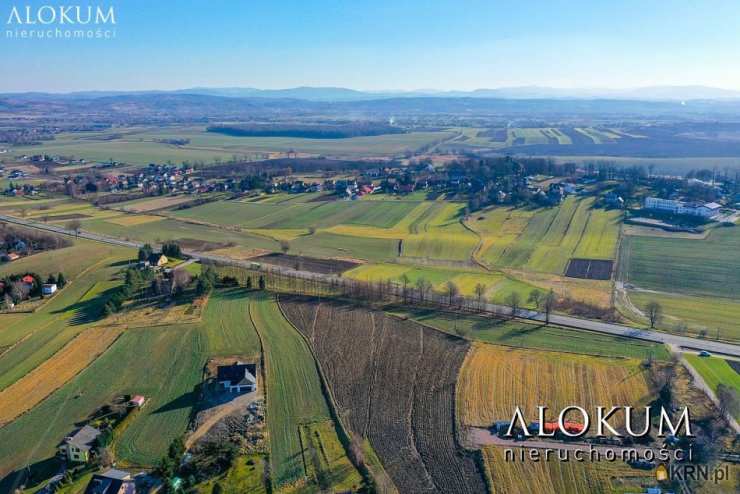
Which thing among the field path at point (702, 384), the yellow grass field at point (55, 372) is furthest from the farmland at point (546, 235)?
the yellow grass field at point (55, 372)

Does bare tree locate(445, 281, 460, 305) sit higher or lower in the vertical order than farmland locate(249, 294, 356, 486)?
higher

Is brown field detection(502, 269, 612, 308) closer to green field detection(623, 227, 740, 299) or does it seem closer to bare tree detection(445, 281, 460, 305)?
green field detection(623, 227, 740, 299)

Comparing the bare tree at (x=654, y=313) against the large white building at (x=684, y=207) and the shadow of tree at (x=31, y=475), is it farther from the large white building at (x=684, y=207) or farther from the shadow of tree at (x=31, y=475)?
the shadow of tree at (x=31, y=475)

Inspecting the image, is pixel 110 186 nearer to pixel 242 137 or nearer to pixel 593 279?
pixel 593 279

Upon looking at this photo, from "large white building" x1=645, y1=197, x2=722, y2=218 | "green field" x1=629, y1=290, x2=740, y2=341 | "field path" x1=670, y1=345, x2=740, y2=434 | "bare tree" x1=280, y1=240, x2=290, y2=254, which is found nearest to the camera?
→ "field path" x1=670, y1=345, x2=740, y2=434

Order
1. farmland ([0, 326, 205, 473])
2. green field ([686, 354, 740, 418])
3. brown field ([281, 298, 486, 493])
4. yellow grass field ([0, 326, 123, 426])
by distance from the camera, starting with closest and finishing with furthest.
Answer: brown field ([281, 298, 486, 493]) < farmland ([0, 326, 205, 473]) < yellow grass field ([0, 326, 123, 426]) < green field ([686, 354, 740, 418])

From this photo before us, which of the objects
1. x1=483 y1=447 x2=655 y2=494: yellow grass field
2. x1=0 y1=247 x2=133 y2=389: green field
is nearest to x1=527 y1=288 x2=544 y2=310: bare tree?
x1=483 y1=447 x2=655 y2=494: yellow grass field

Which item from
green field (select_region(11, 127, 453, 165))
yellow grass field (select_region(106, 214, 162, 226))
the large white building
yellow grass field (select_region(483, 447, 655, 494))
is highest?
green field (select_region(11, 127, 453, 165))

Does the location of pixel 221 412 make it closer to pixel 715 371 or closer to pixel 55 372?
pixel 55 372
